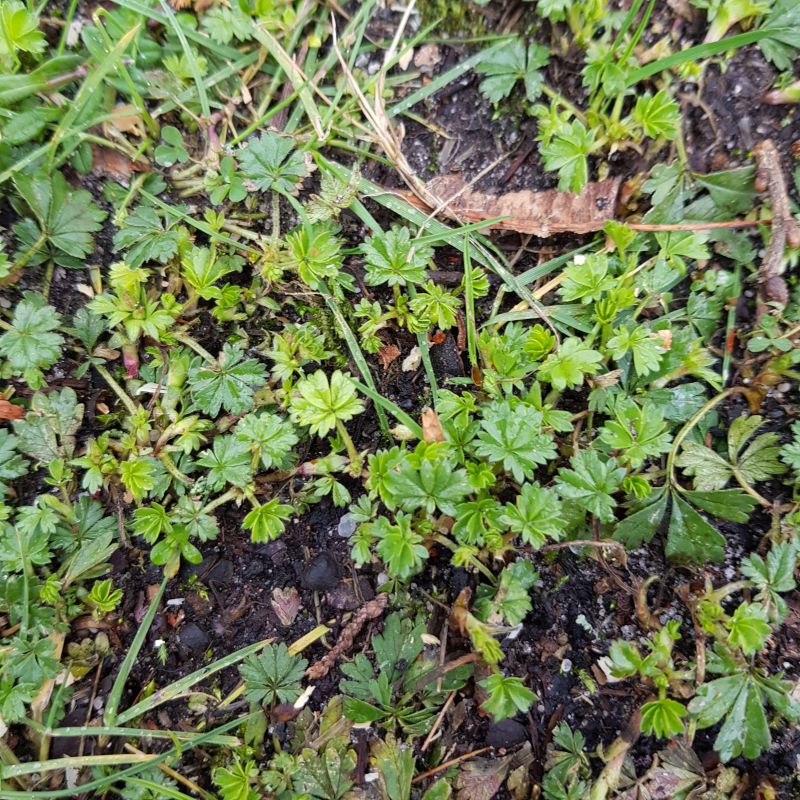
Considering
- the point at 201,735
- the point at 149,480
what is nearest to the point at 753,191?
the point at 149,480

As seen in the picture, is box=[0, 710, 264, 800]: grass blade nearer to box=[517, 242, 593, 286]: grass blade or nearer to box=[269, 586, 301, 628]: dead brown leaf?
box=[269, 586, 301, 628]: dead brown leaf

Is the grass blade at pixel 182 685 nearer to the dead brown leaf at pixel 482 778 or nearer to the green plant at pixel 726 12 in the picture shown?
the dead brown leaf at pixel 482 778

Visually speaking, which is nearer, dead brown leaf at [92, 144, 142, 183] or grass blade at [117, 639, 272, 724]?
grass blade at [117, 639, 272, 724]

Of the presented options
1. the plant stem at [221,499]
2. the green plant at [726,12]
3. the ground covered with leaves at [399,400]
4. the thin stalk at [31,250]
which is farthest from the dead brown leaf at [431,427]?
the green plant at [726,12]

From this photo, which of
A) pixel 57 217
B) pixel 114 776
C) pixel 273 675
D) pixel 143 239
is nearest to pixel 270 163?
pixel 143 239

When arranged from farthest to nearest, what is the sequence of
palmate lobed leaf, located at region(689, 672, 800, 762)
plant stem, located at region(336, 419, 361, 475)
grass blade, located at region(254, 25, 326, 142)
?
grass blade, located at region(254, 25, 326, 142) < plant stem, located at region(336, 419, 361, 475) < palmate lobed leaf, located at region(689, 672, 800, 762)

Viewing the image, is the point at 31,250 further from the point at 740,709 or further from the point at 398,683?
the point at 740,709

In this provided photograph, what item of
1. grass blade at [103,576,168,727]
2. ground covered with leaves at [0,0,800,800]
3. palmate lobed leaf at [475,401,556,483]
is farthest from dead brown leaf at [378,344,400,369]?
grass blade at [103,576,168,727]
